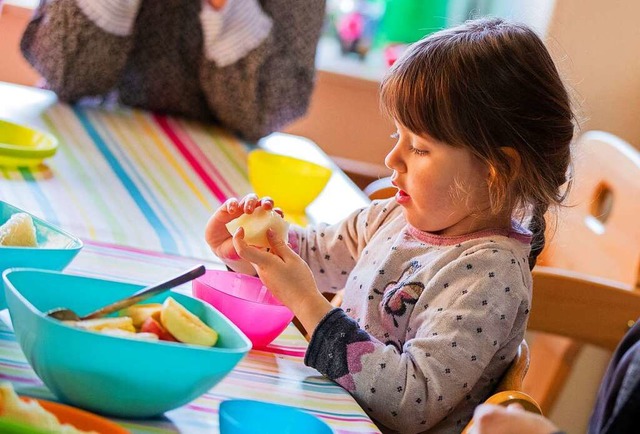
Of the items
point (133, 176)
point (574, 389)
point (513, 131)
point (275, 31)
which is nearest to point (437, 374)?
point (513, 131)

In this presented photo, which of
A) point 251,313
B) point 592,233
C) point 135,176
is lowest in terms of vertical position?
point 592,233

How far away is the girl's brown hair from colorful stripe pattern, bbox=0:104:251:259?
373 millimetres

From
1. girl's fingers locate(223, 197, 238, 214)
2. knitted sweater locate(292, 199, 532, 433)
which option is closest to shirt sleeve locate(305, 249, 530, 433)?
knitted sweater locate(292, 199, 532, 433)

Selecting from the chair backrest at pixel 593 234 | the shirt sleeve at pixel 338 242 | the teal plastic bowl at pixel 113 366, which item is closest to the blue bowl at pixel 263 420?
the teal plastic bowl at pixel 113 366

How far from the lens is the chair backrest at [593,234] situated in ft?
5.59

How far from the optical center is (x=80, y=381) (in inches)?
28.2

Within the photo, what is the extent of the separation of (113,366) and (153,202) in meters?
0.76

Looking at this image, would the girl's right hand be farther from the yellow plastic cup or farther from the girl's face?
the yellow plastic cup

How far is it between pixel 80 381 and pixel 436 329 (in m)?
0.41

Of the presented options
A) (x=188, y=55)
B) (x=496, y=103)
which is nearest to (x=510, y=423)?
(x=496, y=103)

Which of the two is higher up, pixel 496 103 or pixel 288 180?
pixel 496 103

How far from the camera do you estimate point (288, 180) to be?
1540 millimetres

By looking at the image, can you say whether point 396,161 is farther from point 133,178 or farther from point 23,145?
point 23,145

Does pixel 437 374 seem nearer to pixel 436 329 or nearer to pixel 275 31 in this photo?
pixel 436 329
